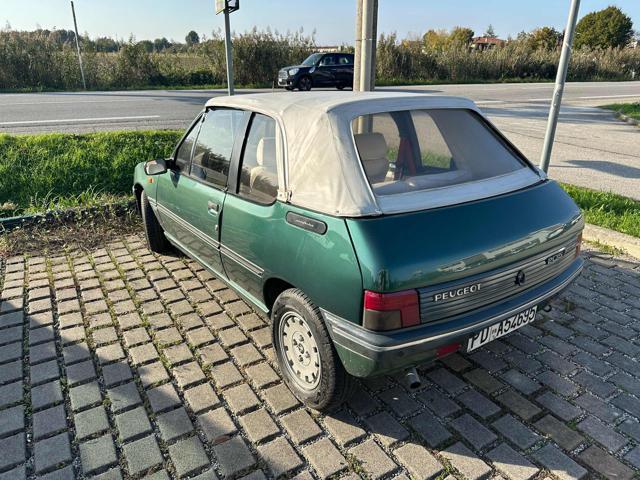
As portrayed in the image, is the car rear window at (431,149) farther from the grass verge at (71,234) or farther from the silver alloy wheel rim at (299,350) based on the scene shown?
the grass verge at (71,234)

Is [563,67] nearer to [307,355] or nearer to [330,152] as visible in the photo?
[330,152]

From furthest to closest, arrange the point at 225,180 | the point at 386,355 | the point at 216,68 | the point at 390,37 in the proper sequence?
the point at 390,37, the point at 216,68, the point at 225,180, the point at 386,355

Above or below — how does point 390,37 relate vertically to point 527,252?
above

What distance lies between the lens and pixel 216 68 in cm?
2542

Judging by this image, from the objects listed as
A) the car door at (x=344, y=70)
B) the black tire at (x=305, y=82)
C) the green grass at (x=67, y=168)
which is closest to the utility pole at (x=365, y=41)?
the green grass at (x=67, y=168)

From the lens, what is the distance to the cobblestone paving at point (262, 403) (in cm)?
239

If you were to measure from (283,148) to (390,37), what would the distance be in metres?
29.7

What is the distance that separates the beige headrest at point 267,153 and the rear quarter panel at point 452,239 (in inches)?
35.3

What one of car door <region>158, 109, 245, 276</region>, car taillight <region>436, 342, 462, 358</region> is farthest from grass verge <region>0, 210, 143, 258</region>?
car taillight <region>436, 342, 462, 358</region>

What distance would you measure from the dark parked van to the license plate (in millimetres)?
19835

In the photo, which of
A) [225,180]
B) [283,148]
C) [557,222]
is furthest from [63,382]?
[557,222]

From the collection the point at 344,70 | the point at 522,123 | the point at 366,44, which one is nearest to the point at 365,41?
the point at 366,44

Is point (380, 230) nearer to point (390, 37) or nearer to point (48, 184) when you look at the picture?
point (48, 184)

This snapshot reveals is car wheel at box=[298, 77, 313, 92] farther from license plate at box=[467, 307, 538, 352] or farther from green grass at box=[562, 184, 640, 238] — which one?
license plate at box=[467, 307, 538, 352]
